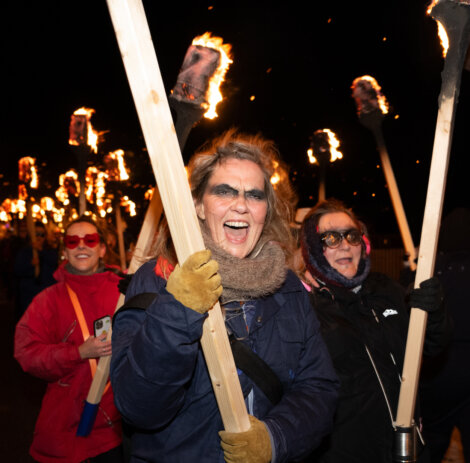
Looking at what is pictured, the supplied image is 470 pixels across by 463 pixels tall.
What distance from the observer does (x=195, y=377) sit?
1967 mm

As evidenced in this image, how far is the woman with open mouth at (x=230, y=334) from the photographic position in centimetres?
162

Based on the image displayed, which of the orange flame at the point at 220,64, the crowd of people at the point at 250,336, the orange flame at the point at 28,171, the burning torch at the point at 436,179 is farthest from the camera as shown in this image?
the orange flame at the point at 28,171

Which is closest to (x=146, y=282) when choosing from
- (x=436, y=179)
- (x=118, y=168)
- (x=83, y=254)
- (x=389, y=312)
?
(x=436, y=179)

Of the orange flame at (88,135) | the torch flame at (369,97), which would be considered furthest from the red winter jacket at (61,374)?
the torch flame at (369,97)

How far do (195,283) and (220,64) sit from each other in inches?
86.8

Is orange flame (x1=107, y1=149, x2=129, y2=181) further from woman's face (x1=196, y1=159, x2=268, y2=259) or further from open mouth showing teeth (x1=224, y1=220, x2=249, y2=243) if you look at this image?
open mouth showing teeth (x1=224, y1=220, x2=249, y2=243)

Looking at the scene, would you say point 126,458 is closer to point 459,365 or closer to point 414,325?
point 414,325

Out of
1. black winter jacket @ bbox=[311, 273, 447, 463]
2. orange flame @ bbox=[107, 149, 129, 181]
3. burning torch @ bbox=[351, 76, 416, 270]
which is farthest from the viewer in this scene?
orange flame @ bbox=[107, 149, 129, 181]

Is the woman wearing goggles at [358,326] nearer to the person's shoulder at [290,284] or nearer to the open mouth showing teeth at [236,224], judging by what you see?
the person's shoulder at [290,284]

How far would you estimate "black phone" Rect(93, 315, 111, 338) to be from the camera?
3.50 meters

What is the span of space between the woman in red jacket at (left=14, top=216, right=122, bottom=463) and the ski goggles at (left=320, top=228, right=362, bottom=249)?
1.88 meters

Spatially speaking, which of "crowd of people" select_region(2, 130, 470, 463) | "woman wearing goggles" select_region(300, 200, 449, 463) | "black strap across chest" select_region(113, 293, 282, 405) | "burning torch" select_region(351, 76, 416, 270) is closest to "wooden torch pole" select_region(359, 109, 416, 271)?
"burning torch" select_region(351, 76, 416, 270)

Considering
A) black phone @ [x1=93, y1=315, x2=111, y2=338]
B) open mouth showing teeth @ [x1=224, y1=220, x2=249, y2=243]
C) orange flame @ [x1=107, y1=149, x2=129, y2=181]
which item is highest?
orange flame @ [x1=107, y1=149, x2=129, y2=181]

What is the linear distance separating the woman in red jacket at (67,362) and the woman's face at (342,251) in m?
1.86
